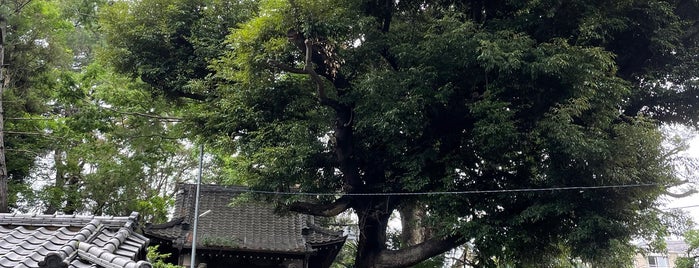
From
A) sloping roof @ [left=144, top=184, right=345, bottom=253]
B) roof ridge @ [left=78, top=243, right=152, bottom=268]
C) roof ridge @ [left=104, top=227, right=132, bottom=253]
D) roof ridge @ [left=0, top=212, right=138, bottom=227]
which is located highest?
sloping roof @ [left=144, top=184, right=345, bottom=253]

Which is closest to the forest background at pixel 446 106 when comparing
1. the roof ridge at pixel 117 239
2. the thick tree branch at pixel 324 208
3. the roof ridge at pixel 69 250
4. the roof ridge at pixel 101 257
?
the thick tree branch at pixel 324 208

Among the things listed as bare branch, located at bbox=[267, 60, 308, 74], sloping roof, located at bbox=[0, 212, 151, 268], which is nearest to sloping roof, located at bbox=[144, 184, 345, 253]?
bare branch, located at bbox=[267, 60, 308, 74]

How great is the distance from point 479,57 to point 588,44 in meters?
2.70

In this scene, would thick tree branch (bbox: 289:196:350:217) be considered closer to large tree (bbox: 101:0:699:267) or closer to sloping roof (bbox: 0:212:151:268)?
large tree (bbox: 101:0:699:267)

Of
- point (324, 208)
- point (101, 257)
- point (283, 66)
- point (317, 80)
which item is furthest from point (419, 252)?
point (101, 257)

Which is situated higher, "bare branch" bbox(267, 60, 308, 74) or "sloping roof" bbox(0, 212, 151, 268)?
"bare branch" bbox(267, 60, 308, 74)

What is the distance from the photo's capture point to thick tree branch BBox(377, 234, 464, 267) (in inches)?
419

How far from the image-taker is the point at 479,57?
8.64 meters

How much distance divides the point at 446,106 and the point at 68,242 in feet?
25.5

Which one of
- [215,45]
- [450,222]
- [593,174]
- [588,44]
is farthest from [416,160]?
[215,45]

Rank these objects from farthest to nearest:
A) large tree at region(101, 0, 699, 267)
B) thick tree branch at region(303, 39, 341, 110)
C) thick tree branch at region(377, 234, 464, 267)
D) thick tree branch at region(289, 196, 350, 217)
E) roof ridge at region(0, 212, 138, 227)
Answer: thick tree branch at region(289, 196, 350, 217)
thick tree branch at region(377, 234, 464, 267)
thick tree branch at region(303, 39, 341, 110)
large tree at region(101, 0, 699, 267)
roof ridge at region(0, 212, 138, 227)

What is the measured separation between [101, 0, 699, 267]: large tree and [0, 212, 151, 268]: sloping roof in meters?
5.50

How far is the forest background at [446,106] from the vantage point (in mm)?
8836

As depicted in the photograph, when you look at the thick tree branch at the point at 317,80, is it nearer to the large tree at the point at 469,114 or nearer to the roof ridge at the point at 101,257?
the large tree at the point at 469,114
